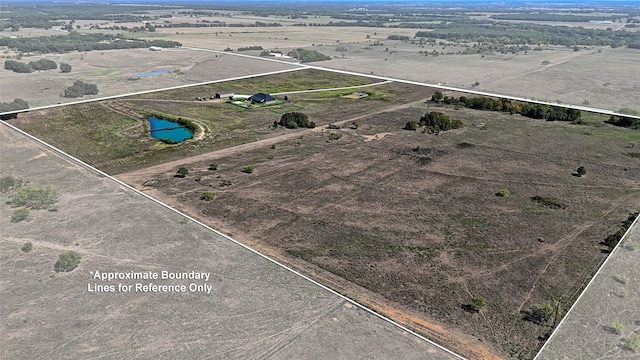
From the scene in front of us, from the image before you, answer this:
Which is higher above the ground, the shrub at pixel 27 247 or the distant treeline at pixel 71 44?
the distant treeline at pixel 71 44

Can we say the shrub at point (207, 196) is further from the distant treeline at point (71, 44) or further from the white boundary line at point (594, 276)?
the distant treeline at point (71, 44)

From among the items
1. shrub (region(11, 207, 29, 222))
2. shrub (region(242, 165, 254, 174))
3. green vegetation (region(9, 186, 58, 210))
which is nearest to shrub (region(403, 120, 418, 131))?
shrub (region(242, 165, 254, 174))

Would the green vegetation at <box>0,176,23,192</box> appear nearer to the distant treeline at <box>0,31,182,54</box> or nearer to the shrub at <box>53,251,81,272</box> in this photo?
the shrub at <box>53,251,81,272</box>

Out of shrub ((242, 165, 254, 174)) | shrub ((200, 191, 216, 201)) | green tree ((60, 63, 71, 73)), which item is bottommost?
shrub ((200, 191, 216, 201))

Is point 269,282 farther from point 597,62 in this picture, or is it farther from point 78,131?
point 597,62

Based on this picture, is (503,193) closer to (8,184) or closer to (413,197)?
(413,197)

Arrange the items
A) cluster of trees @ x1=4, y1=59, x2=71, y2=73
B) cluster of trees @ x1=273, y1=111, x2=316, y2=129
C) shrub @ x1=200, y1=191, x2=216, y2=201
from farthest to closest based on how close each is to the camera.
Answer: cluster of trees @ x1=4, y1=59, x2=71, y2=73 → cluster of trees @ x1=273, y1=111, x2=316, y2=129 → shrub @ x1=200, y1=191, x2=216, y2=201

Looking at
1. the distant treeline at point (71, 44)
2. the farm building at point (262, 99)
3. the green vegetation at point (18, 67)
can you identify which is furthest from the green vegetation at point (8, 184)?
the distant treeline at point (71, 44)
